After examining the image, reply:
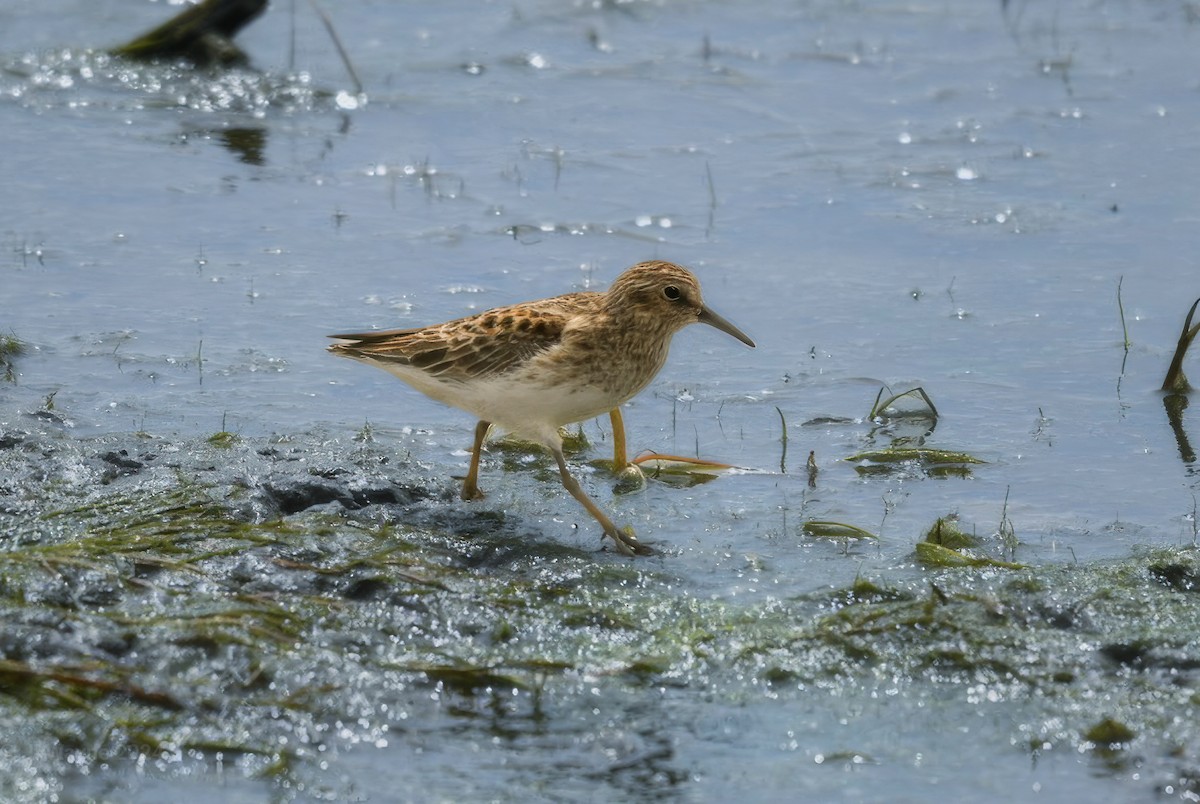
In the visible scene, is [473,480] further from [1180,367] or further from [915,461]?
[1180,367]

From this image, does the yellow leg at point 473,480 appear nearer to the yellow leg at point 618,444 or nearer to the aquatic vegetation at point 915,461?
the yellow leg at point 618,444

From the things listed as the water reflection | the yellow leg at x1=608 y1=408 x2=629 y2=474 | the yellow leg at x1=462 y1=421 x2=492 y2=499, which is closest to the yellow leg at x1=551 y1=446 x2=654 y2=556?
the yellow leg at x1=462 y1=421 x2=492 y2=499

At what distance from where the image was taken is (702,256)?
1162cm

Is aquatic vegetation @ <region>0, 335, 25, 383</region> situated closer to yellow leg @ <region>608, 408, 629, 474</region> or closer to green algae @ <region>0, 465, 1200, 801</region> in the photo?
green algae @ <region>0, 465, 1200, 801</region>

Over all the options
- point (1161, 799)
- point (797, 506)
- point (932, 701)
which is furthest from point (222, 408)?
point (1161, 799)

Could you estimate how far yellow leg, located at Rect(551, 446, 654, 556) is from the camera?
7.36m

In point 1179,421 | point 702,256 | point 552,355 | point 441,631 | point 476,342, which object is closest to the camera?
point 441,631

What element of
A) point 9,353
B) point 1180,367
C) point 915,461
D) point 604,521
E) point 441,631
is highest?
point 1180,367

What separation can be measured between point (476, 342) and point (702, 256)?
4.11 meters

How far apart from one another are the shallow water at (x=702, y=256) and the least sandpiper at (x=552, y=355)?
1.38ft

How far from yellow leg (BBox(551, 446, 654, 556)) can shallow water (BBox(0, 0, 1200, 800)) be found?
0.13 metres

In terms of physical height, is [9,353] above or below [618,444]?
above

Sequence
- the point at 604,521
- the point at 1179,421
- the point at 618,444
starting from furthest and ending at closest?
1. the point at 1179,421
2. the point at 618,444
3. the point at 604,521

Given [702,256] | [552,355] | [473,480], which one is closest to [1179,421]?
[702,256]
